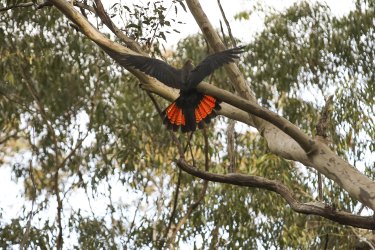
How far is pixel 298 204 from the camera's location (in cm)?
338

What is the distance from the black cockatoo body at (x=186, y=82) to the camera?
3502mm

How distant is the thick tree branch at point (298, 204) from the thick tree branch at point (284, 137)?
0.27 feet

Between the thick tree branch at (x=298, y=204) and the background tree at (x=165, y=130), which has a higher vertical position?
the background tree at (x=165, y=130)

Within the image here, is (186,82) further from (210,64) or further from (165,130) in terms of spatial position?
(165,130)

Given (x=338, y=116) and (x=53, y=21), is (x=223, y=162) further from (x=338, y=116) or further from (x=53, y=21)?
(x=53, y=21)

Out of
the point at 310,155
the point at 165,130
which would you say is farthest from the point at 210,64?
the point at 165,130

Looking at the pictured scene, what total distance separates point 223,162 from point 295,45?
1393mm

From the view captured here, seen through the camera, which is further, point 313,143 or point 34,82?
point 34,82

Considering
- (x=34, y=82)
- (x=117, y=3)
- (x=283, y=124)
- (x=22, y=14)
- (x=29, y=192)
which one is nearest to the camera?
(x=283, y=124)

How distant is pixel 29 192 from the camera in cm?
809

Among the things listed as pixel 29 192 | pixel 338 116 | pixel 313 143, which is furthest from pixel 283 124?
pixel 29 192

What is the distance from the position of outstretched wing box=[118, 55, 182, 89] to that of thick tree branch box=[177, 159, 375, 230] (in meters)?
0.41

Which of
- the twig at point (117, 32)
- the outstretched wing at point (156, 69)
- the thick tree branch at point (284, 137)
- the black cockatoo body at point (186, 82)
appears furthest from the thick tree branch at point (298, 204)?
the twig at point (117, 32)

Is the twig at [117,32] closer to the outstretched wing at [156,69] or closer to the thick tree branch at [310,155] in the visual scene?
the thick tree branch at [310,155]
